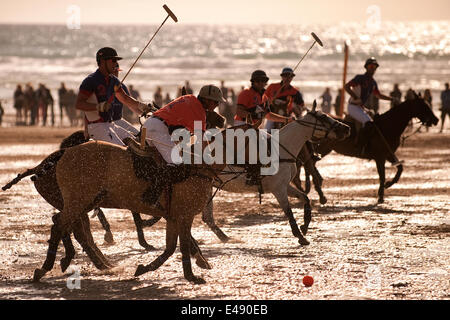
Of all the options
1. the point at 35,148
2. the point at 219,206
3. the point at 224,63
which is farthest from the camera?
the point at 224,63

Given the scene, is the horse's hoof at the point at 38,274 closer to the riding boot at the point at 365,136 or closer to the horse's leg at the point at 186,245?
the horse's leg at the point at 186,245

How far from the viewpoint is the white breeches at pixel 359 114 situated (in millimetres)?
18562

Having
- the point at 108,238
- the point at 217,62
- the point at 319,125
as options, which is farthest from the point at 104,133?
the point at 217,62

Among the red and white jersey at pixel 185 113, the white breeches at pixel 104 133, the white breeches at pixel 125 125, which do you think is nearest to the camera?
the red and white jersey at pixel 185 113

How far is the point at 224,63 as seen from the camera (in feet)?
341

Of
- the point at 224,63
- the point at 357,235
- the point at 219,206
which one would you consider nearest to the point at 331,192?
the point at 219,206

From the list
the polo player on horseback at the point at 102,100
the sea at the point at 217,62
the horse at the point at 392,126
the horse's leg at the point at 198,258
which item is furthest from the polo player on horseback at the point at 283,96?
the sea at the point at 217,62

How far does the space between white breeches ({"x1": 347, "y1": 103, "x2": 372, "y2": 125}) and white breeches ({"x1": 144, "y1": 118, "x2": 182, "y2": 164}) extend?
8860 millimetres

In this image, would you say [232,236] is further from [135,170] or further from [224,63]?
[224,63]

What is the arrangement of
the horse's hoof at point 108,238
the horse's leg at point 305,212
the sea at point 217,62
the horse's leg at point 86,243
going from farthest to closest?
the sea at point 217,62 < the horse's leg at point 305,212 < the horse's hoof at point 108,238 < the horse's leg at point 86,243

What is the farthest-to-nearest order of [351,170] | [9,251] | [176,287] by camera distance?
[351,170] < [9,251] < [176,287]

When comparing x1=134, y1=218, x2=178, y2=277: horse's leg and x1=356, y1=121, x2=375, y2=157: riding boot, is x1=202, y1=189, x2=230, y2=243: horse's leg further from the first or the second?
x1=356, y1=121, x2=375, y2=157: riding boot

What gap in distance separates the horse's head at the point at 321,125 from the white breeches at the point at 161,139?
3826 millimetres

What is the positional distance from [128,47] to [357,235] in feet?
429
